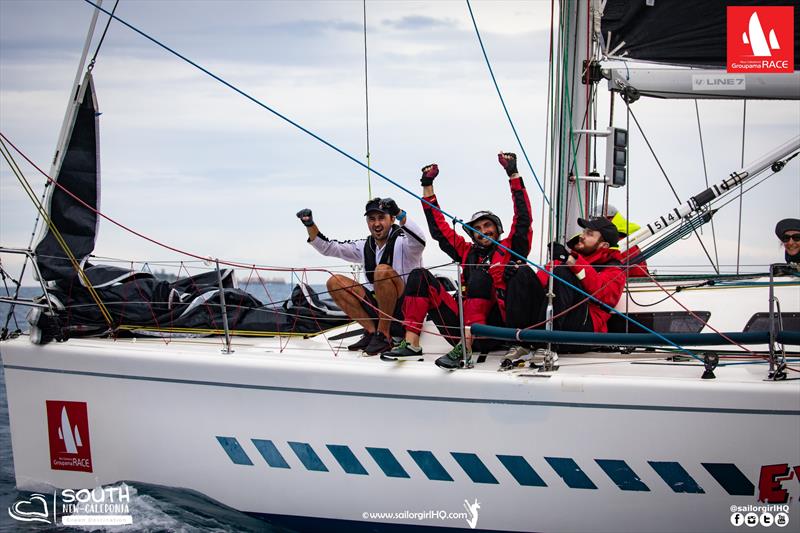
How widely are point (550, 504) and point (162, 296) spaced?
9.76 ft

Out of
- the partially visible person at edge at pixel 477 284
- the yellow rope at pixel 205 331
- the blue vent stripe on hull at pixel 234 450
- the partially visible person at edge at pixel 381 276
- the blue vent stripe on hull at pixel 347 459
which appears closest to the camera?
the blue vent stripe on hull at pixel 347 459

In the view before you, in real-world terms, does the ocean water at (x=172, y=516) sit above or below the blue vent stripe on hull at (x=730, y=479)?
below

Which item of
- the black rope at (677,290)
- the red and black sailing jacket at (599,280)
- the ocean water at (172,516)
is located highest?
the red and black sailing jacket at (599,280)

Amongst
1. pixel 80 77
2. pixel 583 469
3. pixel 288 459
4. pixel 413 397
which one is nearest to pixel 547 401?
pixel 583 469

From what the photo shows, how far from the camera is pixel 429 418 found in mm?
4734

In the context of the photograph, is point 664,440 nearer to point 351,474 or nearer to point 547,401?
point 547,401

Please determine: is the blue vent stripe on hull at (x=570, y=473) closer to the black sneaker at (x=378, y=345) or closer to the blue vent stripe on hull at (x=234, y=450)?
the black sneaker at (x=378, y=345)

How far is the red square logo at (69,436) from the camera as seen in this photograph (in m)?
5.50

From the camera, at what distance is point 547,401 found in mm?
4539

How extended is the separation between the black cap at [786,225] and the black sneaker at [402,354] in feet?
8.62

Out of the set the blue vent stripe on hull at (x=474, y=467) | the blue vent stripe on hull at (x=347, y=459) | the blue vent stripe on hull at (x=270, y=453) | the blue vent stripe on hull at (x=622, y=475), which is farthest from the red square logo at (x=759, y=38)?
the blue vent stripe on hull at (x=270, y=453)

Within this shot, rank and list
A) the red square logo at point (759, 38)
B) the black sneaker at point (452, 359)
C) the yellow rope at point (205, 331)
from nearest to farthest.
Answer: the black sneaker at point (452, 359) < the yellow rope at point (205, 331) < the red square logo at point (759, 38)

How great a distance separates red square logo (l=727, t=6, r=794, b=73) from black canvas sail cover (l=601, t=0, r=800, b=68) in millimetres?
48

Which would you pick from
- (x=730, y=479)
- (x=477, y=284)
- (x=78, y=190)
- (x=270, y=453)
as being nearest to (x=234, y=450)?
(x=270, y=453)
